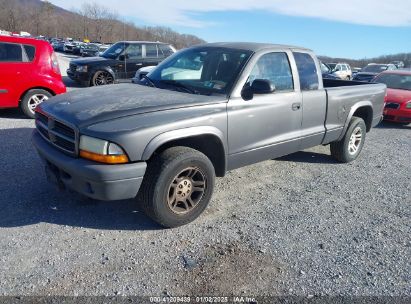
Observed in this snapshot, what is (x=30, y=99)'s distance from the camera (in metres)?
7.17

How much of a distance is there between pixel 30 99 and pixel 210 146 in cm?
515

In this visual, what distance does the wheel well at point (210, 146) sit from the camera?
140 inches

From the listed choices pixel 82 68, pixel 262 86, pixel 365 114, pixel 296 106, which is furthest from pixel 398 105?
pixel 82 68

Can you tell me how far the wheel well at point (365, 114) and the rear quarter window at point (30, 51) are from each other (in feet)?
21.1

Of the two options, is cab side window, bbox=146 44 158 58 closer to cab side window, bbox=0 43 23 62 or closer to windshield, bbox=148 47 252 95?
cab side window, bbox=0 43 23 62

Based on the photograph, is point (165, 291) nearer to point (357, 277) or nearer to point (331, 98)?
point (357, 277)

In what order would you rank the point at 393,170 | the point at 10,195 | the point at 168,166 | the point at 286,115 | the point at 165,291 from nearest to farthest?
the point at 165,291 < the point at 168,166 < the point at 10,195 < the point at 286,115 < the point at 393,170

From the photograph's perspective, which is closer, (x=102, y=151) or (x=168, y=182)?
(x=102, y=151)

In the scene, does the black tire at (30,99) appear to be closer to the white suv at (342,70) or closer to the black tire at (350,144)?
the black tire at (350,144)

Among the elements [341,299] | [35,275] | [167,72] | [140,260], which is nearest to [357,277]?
[341,299]

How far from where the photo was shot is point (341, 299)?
2619 millimetres

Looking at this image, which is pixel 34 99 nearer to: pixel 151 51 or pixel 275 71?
pixel 275 71

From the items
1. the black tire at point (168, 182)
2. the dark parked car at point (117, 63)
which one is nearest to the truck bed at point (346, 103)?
the black tire at point (168, 182)

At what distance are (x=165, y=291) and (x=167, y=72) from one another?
2822 mm
